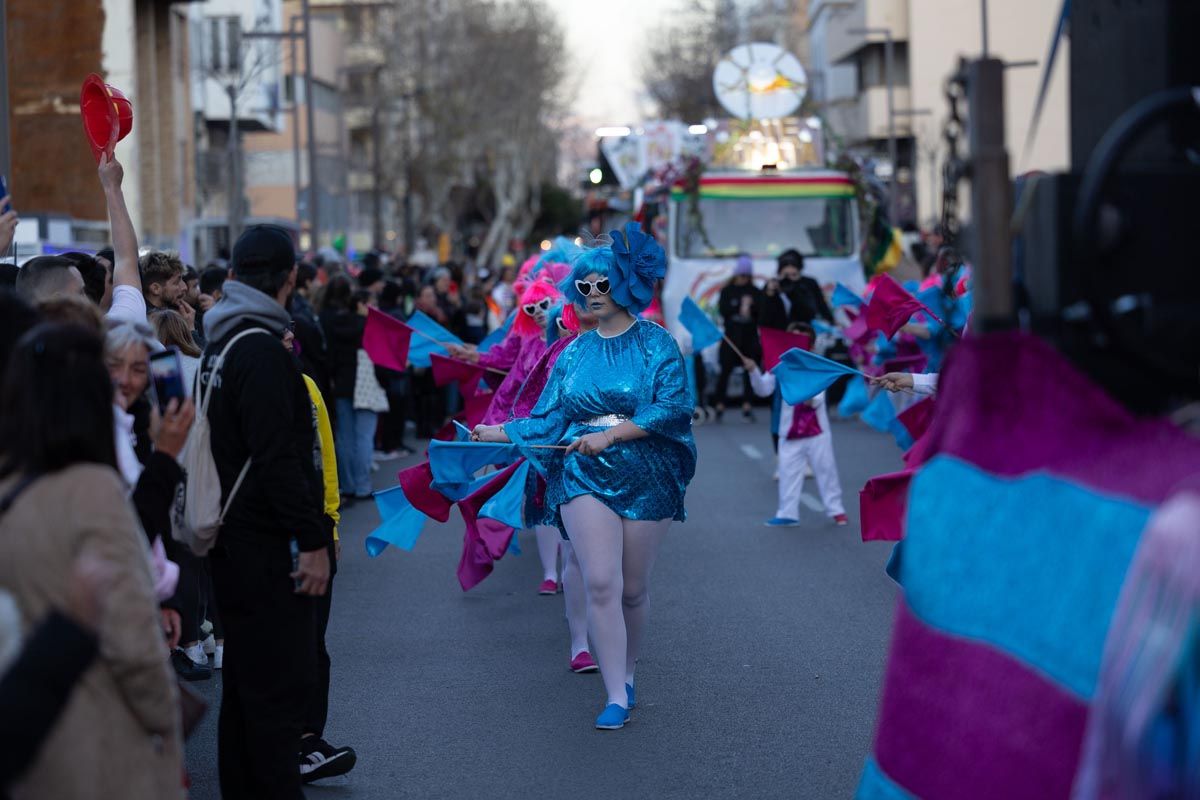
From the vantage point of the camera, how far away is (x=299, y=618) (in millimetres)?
5605

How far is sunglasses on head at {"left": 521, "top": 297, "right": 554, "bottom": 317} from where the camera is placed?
10250 millimetres

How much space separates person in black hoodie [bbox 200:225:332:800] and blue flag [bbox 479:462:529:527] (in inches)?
107

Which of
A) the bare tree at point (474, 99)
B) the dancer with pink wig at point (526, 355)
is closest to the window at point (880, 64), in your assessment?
the bare tree at point (474, 99)

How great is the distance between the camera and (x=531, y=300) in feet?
33.9

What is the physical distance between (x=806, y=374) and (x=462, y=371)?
8.61 feet

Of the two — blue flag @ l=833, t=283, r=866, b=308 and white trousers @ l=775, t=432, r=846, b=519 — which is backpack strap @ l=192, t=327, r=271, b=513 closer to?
blue flag @ l=833, t=283, r=866, b=308

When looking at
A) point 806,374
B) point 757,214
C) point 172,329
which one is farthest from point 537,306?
point 757,214

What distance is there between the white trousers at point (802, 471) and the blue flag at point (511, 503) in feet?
17.0

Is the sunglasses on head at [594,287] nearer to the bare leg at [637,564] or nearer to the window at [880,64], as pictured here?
the bare leg at [637,564]

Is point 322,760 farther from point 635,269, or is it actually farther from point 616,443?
point 635,269

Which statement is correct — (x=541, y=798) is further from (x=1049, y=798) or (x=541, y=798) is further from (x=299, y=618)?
(x=1049, y=798)

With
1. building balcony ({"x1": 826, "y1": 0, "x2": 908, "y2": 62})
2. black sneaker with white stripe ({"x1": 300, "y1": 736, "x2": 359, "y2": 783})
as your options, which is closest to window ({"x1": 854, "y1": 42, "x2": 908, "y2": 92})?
building balcony ({"x1": 826, "y1": 0, "x2": 908, "y2": 62})

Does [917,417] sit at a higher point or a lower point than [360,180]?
lower

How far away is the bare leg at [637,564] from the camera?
7.37m
